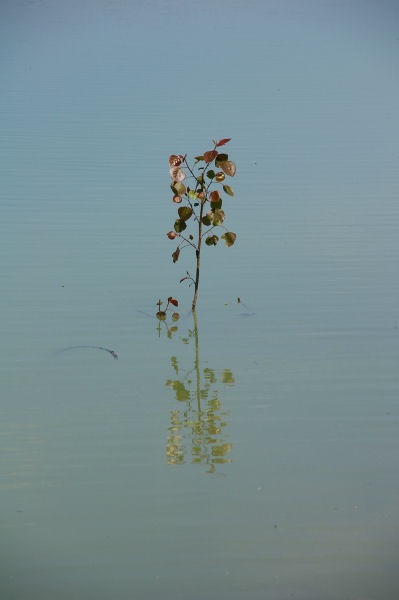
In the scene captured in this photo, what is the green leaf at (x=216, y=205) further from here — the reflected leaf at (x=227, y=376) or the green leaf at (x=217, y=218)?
the reflected leaf at (x=227, y=376)

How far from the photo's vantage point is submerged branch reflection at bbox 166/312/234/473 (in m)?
3.09

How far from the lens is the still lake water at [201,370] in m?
2.55

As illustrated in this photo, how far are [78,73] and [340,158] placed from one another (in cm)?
514

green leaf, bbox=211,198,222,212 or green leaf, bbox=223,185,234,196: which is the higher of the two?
green leaf, bbox=223,185,234,196

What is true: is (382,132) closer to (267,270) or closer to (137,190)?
(137,190)

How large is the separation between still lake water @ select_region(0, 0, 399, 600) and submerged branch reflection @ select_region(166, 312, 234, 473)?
0.01 m

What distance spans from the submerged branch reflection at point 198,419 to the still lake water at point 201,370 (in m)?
0.01

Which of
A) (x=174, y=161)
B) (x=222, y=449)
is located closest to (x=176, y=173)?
(x=174, y=161)

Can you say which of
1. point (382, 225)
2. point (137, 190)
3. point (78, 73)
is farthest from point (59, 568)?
point (78, 73)

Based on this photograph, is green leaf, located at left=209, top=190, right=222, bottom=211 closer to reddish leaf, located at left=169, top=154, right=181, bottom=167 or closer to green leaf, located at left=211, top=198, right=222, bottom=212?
green leaf, located at left=211, top=198, right=222, bottom=212

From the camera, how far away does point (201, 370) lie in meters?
3.85

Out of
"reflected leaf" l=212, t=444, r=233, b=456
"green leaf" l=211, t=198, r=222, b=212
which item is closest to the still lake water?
"reflected leaf" l=212, t=444, r=233, b=456

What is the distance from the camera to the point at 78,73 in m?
12.1

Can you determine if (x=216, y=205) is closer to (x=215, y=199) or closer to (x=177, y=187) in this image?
(x=215, y=199)
